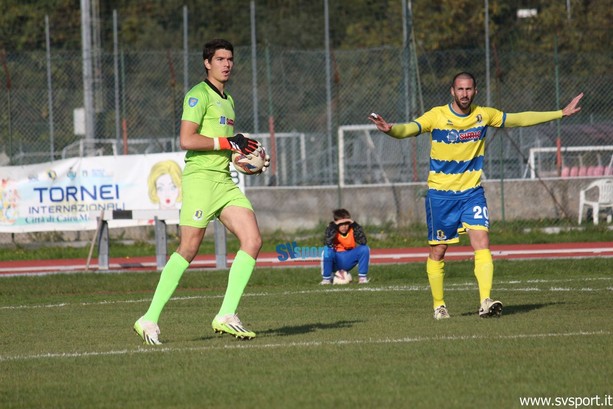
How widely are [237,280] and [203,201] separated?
2.20ft

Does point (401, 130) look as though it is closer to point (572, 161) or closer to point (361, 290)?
point (361, 290)

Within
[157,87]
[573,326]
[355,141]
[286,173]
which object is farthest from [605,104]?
[573,326]

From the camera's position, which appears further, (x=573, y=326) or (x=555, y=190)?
(x=555, y=190)

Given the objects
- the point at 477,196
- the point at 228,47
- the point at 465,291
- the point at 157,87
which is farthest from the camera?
the point at 157,87

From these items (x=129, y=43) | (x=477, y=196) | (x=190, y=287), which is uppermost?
(x=129, y=43)

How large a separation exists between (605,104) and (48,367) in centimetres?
1973

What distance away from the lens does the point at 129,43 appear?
41219 millimetres

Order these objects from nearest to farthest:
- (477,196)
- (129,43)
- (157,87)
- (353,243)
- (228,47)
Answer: (228,47) → (477,196) → (353,243) → (157,87) → (129,43)

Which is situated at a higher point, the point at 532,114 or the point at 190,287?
the point at 532,114

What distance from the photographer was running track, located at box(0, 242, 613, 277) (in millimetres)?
19391

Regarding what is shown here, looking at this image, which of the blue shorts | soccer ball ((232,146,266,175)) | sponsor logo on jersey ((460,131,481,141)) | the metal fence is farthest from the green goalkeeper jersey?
the metal fence

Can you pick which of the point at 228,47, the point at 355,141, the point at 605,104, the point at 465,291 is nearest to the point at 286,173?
the point at 355,141

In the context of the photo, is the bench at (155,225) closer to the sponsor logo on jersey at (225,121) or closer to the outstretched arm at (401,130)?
the outstretched arm at (401,130)

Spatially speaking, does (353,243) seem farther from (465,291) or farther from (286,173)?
(286,173)
